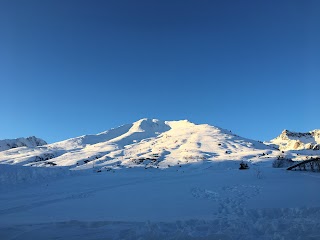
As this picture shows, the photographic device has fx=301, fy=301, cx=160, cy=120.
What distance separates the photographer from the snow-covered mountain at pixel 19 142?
98.2 meters

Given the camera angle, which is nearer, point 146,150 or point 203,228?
point 203,228

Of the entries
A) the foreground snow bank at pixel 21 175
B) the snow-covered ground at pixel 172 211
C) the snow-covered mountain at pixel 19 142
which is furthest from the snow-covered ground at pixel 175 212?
the snow-covered mountain at pixel 19 142

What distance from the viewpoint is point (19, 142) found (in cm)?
10575

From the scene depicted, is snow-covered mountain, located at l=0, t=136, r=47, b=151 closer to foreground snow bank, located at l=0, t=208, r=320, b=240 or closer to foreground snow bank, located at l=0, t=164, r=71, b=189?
foreground snow bank, located at l=0, t=164, r=71, b=189

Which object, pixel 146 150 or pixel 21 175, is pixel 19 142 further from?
pixel 21 175

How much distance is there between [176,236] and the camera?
7395mm

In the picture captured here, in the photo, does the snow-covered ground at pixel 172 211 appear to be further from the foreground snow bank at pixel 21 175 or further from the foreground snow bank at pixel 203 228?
the foreground snow bank at pixel 21 175

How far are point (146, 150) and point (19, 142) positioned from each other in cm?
7515

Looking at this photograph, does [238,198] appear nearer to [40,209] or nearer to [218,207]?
[218,207]

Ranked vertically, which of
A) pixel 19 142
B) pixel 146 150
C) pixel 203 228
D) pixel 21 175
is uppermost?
pixel 19 142

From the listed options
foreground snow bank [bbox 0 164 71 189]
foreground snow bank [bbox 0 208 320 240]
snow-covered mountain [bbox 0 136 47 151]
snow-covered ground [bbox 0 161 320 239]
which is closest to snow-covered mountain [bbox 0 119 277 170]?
foreground snow bank [bbox 0 164 71 189]

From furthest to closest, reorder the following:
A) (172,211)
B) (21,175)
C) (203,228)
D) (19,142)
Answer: (19,142), (21,175), (172,211), (203,228)

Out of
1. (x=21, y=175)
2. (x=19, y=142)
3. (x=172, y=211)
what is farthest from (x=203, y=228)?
(x=19, y=142)

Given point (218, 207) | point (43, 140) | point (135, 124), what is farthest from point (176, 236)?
point (43, 140)
